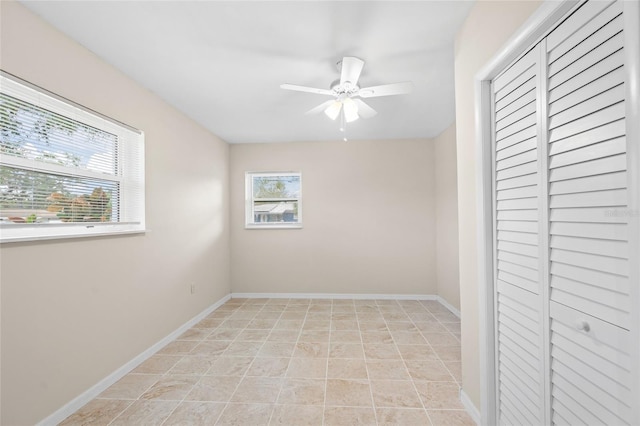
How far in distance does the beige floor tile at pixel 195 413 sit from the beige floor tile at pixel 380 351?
130cm

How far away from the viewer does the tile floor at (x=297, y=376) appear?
68.1 inches

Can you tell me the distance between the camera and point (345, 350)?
2.55 m

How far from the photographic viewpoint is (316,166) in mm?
4227

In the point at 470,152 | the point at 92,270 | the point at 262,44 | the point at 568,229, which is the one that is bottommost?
the point at 92,270

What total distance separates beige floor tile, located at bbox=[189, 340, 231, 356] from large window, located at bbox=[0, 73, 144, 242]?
1.27 meters

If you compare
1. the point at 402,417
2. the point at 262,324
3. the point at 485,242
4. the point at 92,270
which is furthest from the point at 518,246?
the point at 262,324

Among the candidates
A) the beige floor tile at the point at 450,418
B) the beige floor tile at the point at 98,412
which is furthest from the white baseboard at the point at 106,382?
the beige floor tile at the point at 450,418

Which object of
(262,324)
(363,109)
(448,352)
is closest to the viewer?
(363,109)

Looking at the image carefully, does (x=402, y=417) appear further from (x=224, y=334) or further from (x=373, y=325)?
(x=224, y=334)

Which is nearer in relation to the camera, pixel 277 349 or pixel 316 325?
pixel 277 349

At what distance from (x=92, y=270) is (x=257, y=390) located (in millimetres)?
1473

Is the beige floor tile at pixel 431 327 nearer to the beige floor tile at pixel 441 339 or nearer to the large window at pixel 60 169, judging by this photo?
the beige floor tile at pixel 441 339

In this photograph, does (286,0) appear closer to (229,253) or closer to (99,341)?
(99,341)

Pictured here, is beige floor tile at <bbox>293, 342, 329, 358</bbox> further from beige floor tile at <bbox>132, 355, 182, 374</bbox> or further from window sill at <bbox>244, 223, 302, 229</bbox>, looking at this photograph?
window sill at <bbox>244, 223, 302, 229</bbox>
